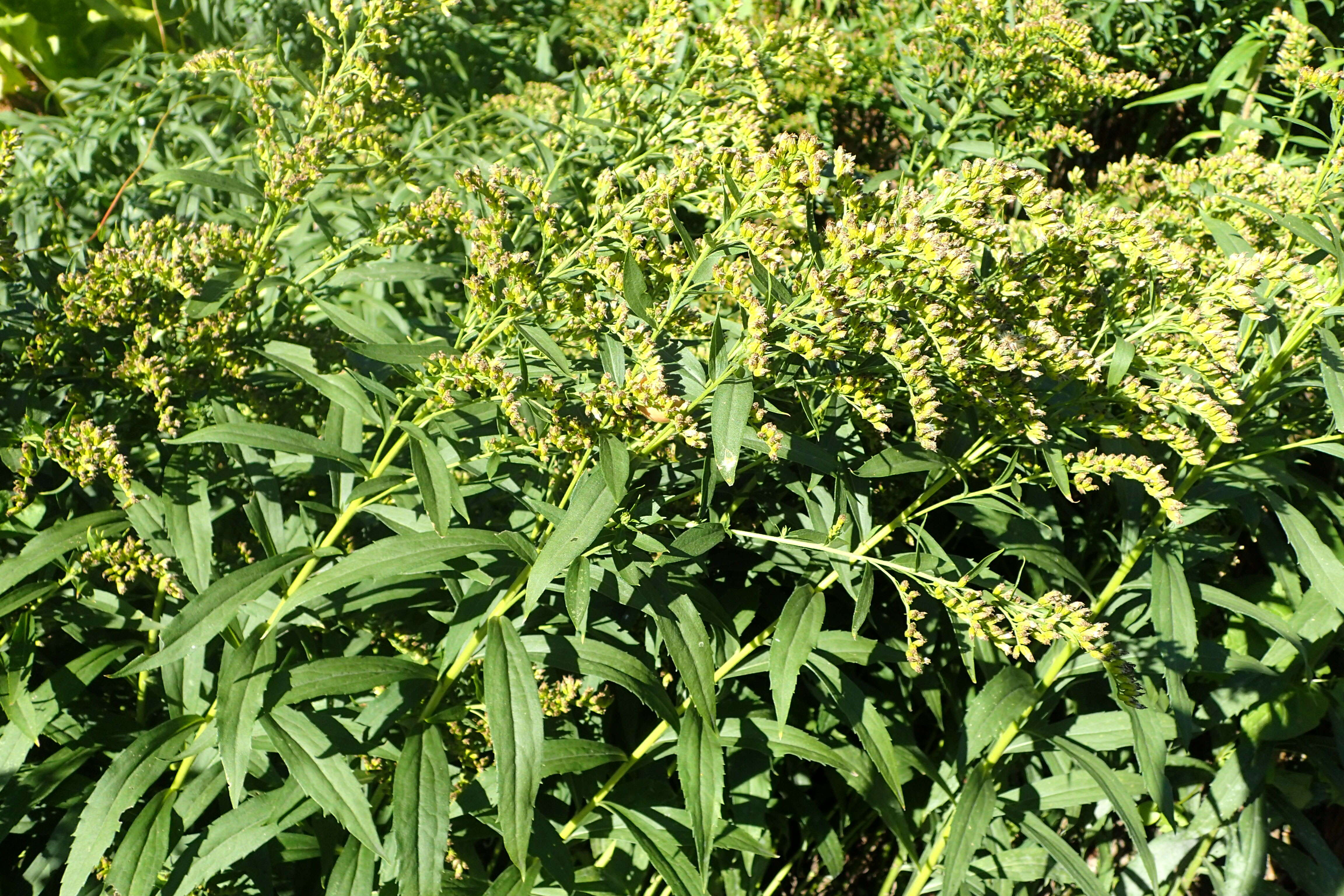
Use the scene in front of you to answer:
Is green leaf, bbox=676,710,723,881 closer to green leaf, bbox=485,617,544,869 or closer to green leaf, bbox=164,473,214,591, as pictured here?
green leaf, bbox=485,617,544,869

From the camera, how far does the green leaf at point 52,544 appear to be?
234 cm

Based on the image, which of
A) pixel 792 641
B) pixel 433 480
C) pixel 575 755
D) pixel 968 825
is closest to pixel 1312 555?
pixel 968 825

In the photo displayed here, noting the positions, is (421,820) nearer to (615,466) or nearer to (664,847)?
(664,847)

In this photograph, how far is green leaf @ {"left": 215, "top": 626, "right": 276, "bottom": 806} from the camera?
207 centimetres

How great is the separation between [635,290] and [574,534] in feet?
1.59

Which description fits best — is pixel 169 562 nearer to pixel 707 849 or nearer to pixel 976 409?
pixel 707 849

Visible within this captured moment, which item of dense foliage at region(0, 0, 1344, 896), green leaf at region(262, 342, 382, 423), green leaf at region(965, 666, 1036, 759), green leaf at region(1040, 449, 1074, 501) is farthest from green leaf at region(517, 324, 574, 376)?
green leaf at region(965, 666, 1036, 759)

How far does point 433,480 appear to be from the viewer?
215 cm

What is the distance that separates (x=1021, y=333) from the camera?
85.7 inches

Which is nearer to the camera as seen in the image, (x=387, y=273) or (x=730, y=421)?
(x=730, y=421)

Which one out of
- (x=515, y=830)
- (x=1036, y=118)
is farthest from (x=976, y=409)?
(x=1036, y=118)

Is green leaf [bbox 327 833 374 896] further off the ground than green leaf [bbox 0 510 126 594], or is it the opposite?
green leaf [bbox 0 510 126 594]

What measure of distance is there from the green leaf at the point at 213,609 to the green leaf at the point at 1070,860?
5.85 ft

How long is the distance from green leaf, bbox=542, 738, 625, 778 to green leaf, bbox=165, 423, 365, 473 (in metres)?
0.75
